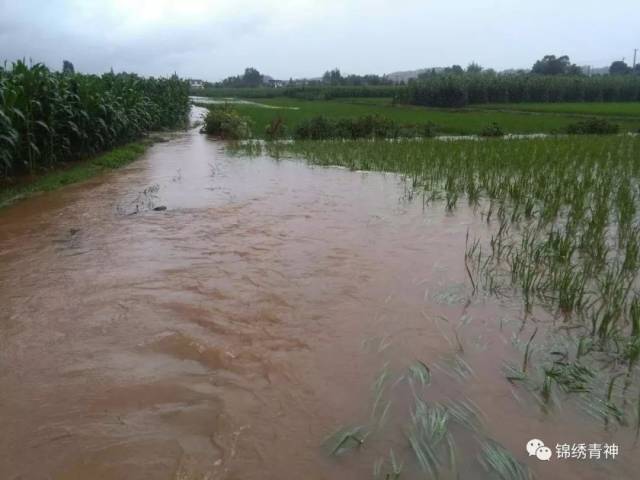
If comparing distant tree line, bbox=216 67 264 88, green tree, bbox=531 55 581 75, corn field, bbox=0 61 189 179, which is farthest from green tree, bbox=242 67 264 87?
corn field, bbox=0 61 189 179

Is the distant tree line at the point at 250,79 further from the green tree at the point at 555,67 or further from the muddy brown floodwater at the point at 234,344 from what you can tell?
the muddy brown floodwater at the point at 234,344

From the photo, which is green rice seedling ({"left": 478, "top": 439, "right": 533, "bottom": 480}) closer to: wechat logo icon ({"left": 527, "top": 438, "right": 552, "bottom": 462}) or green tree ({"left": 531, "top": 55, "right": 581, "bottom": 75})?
wechat logo icon ({"left": 527, "top": 438, "right": 552, "bottom": 462})

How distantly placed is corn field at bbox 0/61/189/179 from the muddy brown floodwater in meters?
3.30

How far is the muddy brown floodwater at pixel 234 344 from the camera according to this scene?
2053 mm

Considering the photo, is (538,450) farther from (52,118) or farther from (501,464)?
(52,118)

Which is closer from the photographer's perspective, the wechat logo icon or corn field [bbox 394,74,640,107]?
the wechat logo icon

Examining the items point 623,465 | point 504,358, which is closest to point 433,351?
point 504,358

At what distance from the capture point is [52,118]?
9453 millimetres

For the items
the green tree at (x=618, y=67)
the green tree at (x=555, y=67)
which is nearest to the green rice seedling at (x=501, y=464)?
the green tree at (x=555, y=67)

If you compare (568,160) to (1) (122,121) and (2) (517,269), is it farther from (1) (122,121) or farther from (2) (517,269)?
(1) (122,121)

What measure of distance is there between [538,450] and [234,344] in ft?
5.80

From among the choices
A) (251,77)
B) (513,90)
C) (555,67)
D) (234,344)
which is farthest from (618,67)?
(234,344)

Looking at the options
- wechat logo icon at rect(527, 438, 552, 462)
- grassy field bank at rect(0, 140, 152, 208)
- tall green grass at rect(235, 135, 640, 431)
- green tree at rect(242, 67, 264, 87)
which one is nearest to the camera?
wechat logo icon at rect(527, 438, 552, 462)

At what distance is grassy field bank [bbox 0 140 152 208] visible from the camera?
25.3 ft
